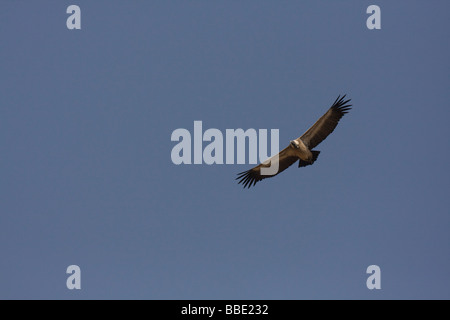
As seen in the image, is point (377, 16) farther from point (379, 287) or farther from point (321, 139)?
point (379, 287)

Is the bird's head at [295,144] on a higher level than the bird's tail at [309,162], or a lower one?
higher

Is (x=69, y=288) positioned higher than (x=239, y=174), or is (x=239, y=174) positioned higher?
(x=239, y=174)

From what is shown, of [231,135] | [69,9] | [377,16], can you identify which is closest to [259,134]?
[231,135]

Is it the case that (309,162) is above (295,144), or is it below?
below

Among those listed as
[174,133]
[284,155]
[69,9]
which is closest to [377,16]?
[284,155]

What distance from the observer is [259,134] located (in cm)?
1956

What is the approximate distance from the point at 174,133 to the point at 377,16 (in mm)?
6223

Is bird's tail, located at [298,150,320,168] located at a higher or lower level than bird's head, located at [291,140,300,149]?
lower
